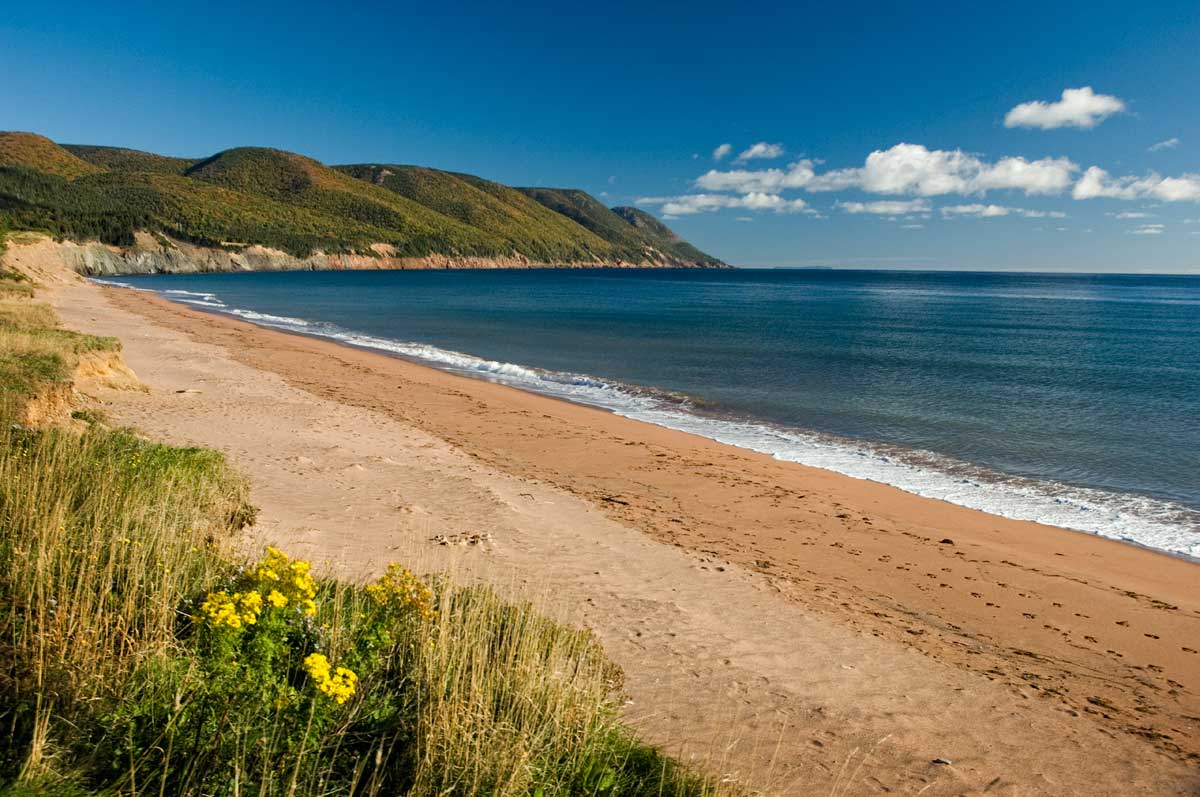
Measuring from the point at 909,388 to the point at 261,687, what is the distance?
24767mm

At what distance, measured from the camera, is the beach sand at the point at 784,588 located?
203 inches

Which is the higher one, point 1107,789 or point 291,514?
point 291,514

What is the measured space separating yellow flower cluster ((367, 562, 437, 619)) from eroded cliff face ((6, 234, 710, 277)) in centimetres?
5467

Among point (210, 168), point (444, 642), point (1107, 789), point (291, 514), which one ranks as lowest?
point (1107, 789)

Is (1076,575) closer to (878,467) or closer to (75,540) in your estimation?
(878,467)

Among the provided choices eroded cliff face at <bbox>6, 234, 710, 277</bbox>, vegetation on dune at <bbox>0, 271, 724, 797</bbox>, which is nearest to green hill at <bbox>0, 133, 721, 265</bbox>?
eroded cliff face at <bbox>6, 234, 710, 277</bbox>

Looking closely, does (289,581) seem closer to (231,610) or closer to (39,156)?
(231,610)

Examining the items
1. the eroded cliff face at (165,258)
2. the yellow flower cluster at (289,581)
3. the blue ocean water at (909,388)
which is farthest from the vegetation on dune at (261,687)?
the eroded cliff face at (165,258)

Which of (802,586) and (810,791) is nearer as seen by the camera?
(810,791)

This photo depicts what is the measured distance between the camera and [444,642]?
155 inches

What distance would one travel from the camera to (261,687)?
3428 mm

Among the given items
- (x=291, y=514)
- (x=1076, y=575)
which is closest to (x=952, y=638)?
(x=1076, y=575)

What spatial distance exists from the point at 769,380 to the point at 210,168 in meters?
203

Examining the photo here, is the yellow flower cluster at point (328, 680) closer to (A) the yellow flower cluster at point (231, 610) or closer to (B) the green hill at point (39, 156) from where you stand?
(A) the yellow flower cluster at point (231, 610)
